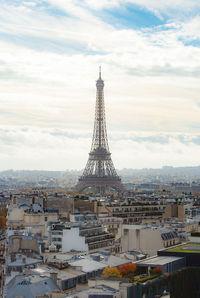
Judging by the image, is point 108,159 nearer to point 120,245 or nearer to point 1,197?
point 1,197

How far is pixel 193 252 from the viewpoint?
3956 centimetres

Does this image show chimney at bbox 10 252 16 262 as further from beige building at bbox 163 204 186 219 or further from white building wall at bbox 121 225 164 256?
beige building at bbox 163 204 186 219

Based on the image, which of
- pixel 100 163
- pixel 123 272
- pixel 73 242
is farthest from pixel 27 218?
pixel 100 163

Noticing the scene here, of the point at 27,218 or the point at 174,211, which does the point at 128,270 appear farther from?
the point at 174,211

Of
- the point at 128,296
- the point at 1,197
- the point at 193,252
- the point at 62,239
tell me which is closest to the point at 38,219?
the point at 62,239

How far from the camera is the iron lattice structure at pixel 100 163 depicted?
126 m

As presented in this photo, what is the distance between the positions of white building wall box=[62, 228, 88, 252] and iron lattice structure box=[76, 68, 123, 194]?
73.6m

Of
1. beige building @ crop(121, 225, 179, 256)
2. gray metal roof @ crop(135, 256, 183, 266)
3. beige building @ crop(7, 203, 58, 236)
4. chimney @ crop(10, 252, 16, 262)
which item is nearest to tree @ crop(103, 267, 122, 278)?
gray metal roof @ crop(135, 256, 183, 266)

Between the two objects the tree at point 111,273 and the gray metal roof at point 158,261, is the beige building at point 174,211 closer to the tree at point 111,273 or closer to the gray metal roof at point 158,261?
the gray metal roof at point 158,261

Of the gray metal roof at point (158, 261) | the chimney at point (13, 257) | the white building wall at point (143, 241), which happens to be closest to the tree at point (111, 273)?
the gray metal roof at point (158, 261)

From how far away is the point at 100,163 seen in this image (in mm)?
128625

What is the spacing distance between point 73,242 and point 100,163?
255 feet

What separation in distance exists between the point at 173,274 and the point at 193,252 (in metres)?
4.38

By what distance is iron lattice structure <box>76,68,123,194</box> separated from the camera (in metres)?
126
